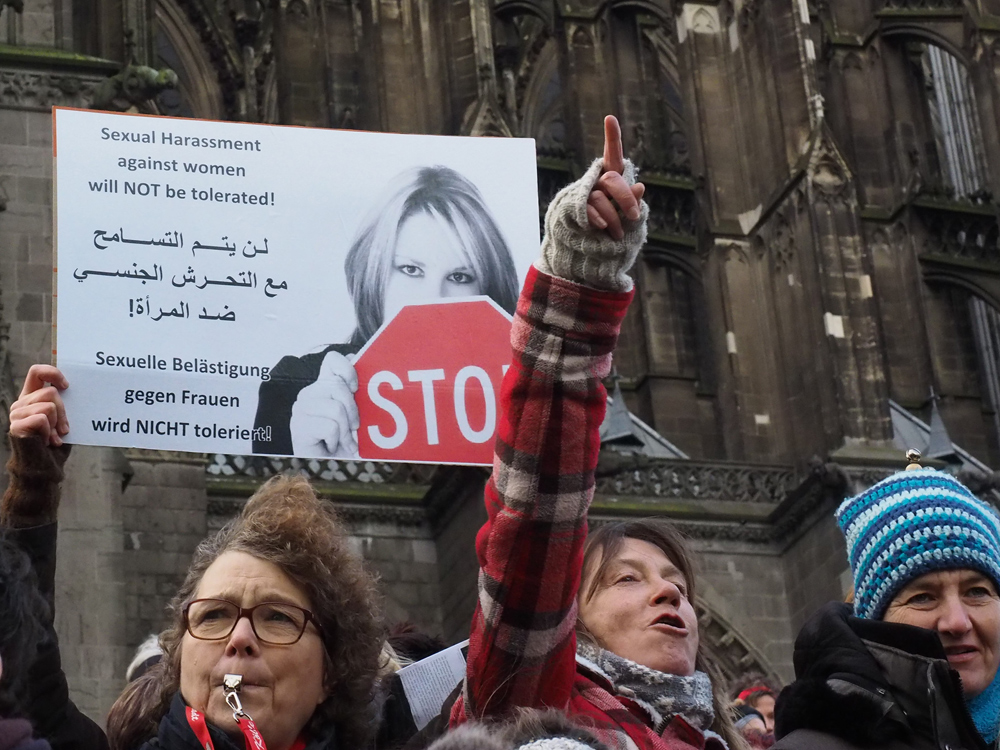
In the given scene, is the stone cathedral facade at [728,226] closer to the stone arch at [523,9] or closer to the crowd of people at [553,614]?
the stone arch at [523,9]

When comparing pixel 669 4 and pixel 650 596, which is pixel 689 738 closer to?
pixel 650 596

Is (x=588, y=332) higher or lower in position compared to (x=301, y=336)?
lower

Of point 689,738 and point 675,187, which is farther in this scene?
point 675,187

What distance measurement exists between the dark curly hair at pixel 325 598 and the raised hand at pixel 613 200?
0.77m

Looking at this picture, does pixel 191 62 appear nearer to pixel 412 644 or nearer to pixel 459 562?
pixel 459 562

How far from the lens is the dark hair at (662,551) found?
3.77 metres

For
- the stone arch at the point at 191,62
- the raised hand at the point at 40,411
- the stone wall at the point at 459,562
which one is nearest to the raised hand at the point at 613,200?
the raised hand at the point at 40,411

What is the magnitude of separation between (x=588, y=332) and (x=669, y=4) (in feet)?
67.5

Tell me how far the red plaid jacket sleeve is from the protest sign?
1229mm

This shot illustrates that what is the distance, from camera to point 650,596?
12.1ft

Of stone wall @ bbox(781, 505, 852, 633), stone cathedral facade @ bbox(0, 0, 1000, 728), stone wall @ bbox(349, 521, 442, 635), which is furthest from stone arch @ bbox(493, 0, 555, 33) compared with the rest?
stone wall @ bbox(781, 505, 852, 633)

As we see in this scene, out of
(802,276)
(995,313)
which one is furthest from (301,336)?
(995,313)

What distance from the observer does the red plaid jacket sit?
325 cm

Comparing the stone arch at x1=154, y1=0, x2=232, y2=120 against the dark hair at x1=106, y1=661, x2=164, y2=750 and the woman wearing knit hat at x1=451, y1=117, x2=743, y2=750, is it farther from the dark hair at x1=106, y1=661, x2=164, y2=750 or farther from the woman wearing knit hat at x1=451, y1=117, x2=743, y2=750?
the woman wearing knit hat at x1=451, y1=117, x2=743, y2=750
